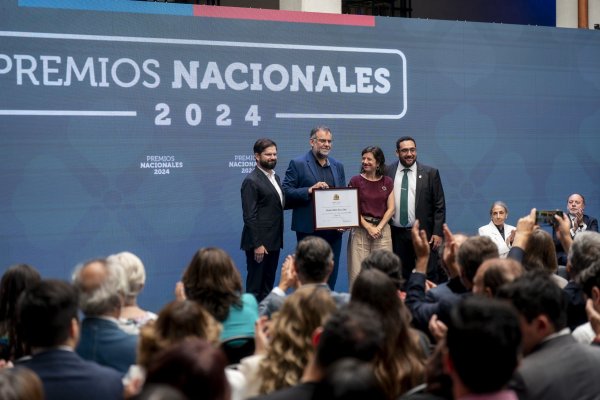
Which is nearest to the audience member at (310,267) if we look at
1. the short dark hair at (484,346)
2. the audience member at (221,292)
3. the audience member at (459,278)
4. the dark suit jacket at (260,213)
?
the audience member at (221,292)

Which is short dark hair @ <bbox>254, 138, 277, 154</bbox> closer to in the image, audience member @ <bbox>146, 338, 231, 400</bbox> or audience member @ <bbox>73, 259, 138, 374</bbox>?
audience member @ <bbox>73, 259, 138, 374</bbox>

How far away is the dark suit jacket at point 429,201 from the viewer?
815 cm

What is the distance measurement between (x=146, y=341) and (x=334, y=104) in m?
6.01

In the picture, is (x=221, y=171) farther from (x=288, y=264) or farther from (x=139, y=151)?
(x=288, y=264)

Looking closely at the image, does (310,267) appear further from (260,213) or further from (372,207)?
(372,207)

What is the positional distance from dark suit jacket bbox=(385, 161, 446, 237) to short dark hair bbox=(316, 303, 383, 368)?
578 cm

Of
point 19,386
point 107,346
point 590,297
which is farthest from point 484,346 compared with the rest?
point 107,346

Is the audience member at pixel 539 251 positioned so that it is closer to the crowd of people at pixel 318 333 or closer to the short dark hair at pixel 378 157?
the crowd of people at pixel 318 333

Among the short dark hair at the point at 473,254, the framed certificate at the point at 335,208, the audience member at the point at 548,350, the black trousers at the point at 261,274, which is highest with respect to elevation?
the framed certificate at the point at 335,208

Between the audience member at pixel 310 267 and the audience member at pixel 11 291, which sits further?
the audience member at pixel 310 267

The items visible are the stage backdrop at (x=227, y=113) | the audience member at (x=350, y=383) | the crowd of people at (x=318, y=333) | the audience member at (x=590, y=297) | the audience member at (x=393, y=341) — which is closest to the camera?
the audience member at (x=350, y=383)

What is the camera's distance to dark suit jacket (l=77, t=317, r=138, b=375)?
3.61 metres

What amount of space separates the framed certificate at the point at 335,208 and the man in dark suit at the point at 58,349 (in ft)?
15.6

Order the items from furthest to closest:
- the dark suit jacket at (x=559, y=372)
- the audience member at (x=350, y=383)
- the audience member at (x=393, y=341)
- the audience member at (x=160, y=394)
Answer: the audience member at (x=393, y=341)
the dark suit jacket at (x=559, y=372)
the audience member at (x=350, y=383)
the audience member at (x=160, y=394)
